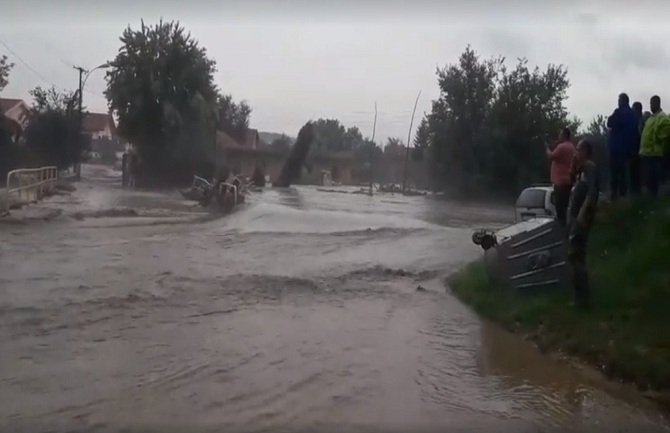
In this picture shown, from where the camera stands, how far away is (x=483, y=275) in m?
15.1

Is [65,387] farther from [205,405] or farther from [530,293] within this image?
[530,293]

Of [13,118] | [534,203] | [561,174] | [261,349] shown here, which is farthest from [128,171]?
[261,349]

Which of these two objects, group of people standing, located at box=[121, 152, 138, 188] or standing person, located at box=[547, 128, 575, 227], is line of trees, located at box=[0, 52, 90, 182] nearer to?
group of people standing, located at box=[121, 152, 138, 188]

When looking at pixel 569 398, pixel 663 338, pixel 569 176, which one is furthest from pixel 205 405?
pixel 569 176

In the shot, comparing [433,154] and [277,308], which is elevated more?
[433,154]

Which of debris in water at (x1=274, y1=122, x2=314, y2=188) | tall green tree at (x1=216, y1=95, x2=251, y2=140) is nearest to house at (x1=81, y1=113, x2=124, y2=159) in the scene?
tall green tree at (x1=216, y1=95, x2=251, y2=140)

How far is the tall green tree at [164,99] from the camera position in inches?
2282

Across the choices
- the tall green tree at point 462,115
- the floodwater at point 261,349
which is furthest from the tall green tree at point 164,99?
the floodwater at point 261,349

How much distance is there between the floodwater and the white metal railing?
6.52 meters

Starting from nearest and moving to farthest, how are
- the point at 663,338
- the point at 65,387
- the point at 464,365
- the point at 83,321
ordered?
1. the point at 65,387
2. the point at 663,338
3. the point at 464,365
4. the point at 83,321

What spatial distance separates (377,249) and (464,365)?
12377 mm

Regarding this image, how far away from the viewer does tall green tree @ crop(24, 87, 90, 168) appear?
173ft

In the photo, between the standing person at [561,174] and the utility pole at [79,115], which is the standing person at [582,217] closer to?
the standing person at [561,174]

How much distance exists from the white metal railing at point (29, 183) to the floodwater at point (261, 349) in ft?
21.4
